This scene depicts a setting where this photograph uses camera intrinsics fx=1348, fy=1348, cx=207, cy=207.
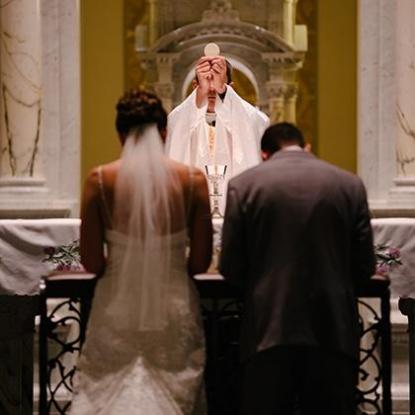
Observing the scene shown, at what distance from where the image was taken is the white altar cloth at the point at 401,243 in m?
9.34

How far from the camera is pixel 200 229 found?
6273 millimetres

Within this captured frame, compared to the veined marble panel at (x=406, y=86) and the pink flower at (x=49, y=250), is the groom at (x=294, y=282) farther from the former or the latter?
the veined marble panel at (x=406, y=86)

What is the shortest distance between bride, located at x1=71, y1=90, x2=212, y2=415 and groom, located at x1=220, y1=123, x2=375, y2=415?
10.8 inches

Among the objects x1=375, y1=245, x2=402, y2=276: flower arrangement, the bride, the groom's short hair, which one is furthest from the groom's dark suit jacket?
x1=375, y1=245, x2=402, y2=276: flower arrangement

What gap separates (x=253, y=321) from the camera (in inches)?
237

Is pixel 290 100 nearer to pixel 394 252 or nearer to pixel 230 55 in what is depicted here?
pixel 230 55

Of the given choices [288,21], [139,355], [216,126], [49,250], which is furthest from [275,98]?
[139,355]

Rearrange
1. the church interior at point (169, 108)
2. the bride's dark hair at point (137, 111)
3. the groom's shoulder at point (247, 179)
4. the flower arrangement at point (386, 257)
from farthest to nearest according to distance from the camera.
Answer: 1. the flower arrangement at point (386, 257)
2. the church interior at point (169, 108)
3. the bride's dark hair at point (137, 111)
4. the groom's shoulder at point (247, 179)

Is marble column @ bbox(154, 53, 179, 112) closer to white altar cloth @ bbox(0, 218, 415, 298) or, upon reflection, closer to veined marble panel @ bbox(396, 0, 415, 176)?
veined marble panel @ bbox(396, 0, 415, 176)

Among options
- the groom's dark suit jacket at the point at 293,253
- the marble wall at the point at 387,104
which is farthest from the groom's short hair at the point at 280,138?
the marble wall at the point at 387,104

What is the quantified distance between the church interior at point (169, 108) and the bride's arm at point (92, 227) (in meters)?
0.25

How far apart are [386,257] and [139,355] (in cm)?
331

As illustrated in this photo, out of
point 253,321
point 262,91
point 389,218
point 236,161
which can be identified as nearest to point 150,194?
point 253,321

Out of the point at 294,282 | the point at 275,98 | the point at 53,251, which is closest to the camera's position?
the point at 294,282
